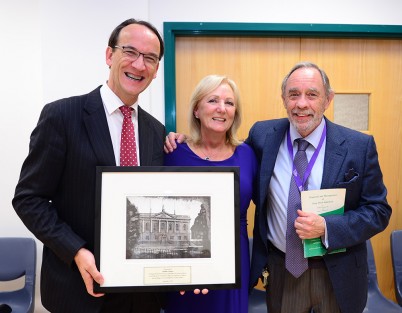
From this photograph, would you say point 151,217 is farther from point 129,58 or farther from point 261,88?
point 261,88

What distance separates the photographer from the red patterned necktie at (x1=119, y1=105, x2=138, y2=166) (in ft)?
4.46

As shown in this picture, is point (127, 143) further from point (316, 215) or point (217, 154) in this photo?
point (316, 215)

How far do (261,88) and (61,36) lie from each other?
5.68 feet

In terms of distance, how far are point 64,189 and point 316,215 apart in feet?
3.65

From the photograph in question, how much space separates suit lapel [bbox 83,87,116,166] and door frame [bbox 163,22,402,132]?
1.49 meters

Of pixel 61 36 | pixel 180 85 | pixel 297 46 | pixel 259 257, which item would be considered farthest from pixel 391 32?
pixel 61 36

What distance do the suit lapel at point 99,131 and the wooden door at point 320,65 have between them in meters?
1.63

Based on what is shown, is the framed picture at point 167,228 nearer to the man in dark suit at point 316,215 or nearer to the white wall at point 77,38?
the man in dark suit at point 316,215

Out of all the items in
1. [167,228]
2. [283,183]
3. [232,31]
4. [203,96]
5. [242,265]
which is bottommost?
[242,265]

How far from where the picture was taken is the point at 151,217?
1.27 metres

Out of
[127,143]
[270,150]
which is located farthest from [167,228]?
[270,150]

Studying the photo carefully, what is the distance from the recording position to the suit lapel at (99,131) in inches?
51.1

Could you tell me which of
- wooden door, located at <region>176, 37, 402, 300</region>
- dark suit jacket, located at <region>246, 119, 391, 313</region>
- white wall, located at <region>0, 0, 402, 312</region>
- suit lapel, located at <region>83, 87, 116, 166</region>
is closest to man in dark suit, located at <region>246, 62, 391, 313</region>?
dark suit jacket, located at <region>246, 119, 391, 313</region>

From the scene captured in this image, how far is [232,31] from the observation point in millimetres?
2838
